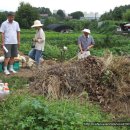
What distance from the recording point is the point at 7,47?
10.8 m

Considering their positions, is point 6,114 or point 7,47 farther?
point 7,47

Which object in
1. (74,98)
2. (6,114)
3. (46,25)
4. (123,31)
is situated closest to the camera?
(6,114)

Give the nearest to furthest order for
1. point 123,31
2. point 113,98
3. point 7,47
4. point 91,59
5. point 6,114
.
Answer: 1. point 6,114
2. point 113,98
3. point 91,59
4. point 7,47
5. point 123,31

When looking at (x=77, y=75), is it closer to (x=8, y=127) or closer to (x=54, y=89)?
(x=54, y=89)

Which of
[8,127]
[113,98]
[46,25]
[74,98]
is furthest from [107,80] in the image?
[46,25]

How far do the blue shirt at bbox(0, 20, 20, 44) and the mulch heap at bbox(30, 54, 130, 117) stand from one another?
1856 millimetres

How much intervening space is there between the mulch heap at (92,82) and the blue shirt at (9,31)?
73.1 inches

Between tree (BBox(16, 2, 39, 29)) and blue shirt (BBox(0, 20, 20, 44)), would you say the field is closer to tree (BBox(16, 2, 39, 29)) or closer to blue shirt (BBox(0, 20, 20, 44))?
blue shirt (BBox(0, 20, 20, 44))

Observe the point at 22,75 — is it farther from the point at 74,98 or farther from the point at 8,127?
the point at 8,127

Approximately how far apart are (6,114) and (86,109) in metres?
1.55

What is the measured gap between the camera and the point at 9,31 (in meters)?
10.6

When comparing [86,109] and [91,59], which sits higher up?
[91,59]

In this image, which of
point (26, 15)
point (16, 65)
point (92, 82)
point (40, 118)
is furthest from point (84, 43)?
point (26, 15)

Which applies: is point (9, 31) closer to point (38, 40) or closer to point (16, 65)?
point (38, 40)
